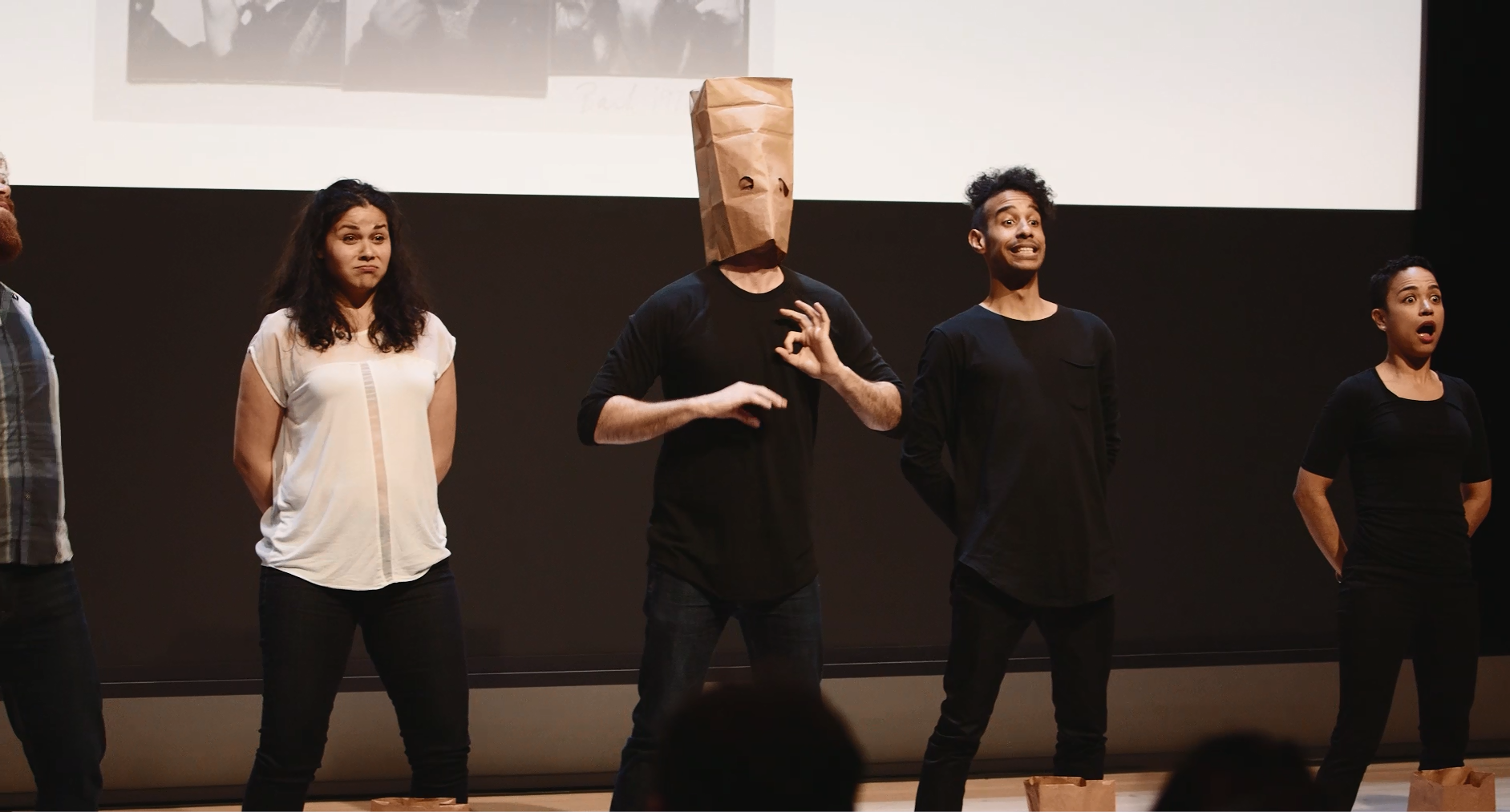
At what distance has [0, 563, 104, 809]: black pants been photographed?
210 cm

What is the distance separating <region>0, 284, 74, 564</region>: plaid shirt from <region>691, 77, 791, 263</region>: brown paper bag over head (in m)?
1.17

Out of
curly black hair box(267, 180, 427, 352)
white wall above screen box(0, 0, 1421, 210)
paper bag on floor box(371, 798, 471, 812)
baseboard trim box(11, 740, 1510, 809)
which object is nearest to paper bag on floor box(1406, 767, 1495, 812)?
baseboard trim box(11, 740, 1510, 809)

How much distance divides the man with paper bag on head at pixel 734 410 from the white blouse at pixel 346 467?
336 millimetres

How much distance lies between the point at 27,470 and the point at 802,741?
1.66 metres

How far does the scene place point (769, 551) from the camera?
2.39 metres

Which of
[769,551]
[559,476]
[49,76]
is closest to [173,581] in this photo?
[559,476]

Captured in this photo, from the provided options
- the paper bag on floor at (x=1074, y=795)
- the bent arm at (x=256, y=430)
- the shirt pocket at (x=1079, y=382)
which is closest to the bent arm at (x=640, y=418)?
the bent arm at (x=256, y=430)

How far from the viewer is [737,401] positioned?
7.55 feet

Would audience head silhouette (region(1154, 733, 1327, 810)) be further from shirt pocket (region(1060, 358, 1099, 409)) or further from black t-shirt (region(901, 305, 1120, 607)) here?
shirt pocket (region(1060, 358, 1099, 409))

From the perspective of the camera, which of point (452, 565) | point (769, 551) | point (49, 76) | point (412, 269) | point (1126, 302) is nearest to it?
point (769, 551)

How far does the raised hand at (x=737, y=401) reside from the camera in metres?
2.30

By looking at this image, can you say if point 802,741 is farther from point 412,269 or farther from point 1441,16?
point 1441,16

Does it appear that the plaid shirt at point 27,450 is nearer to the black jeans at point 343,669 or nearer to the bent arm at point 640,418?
the black jeans at point 343,669

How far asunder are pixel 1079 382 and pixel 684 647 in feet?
3.26
